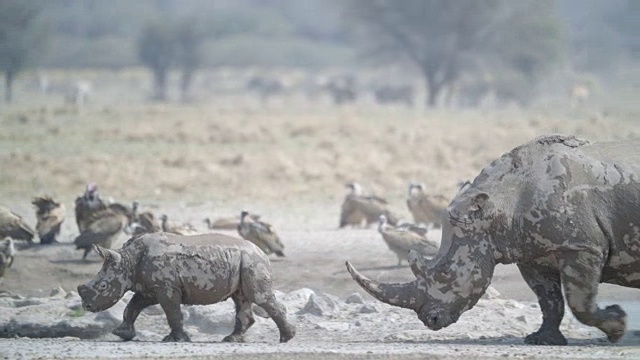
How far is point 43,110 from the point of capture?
129ft

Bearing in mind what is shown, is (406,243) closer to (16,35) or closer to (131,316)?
(131,316)

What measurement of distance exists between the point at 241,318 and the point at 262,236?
18.2 ft

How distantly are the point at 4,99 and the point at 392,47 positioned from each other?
63.7 feet

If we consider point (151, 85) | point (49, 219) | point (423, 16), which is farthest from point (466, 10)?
point (49, 219)

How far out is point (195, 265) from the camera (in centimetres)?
1159

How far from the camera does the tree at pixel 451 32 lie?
64.1 m

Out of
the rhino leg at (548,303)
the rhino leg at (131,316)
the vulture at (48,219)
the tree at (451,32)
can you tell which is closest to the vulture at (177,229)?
the vulture at (48,219)

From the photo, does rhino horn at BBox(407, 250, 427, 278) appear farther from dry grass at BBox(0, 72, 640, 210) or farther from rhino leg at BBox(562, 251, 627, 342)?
dry grass at BBox(0, 72, 640, 210)

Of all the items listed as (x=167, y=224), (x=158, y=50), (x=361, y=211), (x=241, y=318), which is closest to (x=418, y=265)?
(x=241, y=318)

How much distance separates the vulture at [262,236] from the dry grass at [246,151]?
732 centimetres

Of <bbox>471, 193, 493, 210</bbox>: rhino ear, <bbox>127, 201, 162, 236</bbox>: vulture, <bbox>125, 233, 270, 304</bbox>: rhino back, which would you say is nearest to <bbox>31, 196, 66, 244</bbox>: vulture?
<bbox>127, 201, 162, 236</bbox>: vulture

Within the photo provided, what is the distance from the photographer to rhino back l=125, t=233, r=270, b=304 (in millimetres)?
11586

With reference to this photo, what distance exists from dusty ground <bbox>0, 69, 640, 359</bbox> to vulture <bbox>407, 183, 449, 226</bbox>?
42.9 inches

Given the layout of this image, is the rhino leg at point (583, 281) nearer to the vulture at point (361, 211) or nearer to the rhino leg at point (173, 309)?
the rhino leg at point (173, 309)
